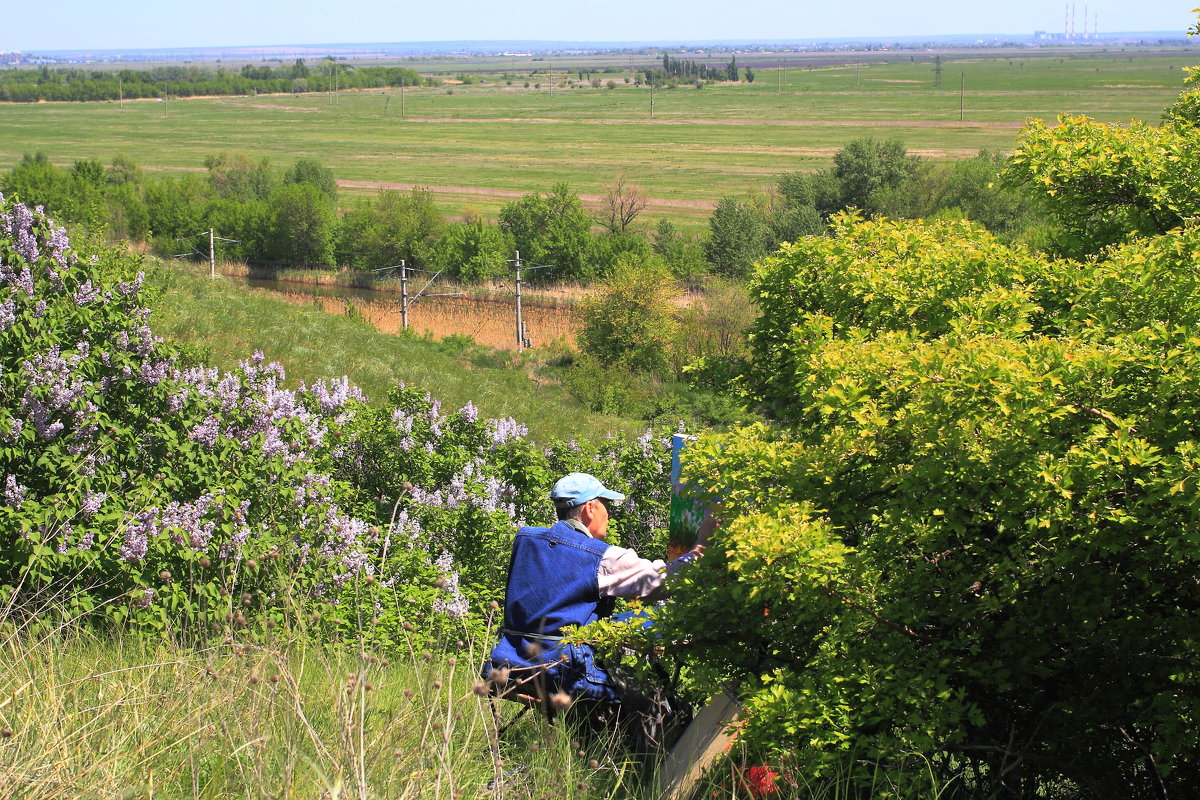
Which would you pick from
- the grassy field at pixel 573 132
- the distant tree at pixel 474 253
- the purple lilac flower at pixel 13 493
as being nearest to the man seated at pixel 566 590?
the purple lilac flower at pixel 13 493

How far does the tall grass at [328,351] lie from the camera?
1856 centimetres

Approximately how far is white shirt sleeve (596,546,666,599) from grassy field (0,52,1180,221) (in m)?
73.9

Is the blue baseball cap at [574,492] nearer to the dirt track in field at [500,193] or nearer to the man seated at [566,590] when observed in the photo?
the man seated at [566,590]

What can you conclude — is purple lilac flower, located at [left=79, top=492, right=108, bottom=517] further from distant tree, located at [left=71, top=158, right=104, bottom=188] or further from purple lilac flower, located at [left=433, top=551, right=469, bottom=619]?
distant tree, located at [left=71, top=158, right=104, bottom=188]

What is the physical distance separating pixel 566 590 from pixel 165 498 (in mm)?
2693

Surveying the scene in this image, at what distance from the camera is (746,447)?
4695 millimetres

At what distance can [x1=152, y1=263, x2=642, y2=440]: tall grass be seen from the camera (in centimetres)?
1856

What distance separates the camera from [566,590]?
13.9 feet

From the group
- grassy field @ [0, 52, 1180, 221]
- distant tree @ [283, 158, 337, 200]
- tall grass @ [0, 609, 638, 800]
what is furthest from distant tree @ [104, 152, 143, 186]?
tall grass @ [0, 609, 638, 800]

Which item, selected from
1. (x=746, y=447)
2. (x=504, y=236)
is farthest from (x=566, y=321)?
(x=746, y=447)

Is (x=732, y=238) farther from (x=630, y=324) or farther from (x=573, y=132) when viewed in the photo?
(x=573, y=132)

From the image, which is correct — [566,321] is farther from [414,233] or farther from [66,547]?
[66,547]

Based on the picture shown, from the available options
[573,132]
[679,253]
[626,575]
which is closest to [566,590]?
[626,575]

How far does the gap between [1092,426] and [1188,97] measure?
17.4 feet
